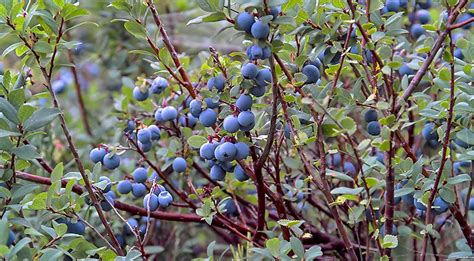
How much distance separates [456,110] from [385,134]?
16 cm

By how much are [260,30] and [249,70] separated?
0.09 m

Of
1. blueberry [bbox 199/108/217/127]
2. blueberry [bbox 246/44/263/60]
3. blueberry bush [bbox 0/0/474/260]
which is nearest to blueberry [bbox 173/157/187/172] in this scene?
blueberry bush [bbox 0/0/474/260]

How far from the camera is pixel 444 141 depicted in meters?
1.08

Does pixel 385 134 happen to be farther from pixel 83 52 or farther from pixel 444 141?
pixel 83 52

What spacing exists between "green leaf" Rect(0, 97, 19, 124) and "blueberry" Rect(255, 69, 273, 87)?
396 mm

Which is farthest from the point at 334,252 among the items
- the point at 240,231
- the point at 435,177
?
the point at 435,177

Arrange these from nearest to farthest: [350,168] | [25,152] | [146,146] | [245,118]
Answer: [245,118], [25,152], [146,146], [350,168]

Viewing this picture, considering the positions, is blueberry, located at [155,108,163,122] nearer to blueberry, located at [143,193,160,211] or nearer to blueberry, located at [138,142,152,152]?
blueberry, located at [138,142,152,152]

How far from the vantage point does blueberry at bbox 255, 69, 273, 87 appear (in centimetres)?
103

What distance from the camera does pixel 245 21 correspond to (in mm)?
939

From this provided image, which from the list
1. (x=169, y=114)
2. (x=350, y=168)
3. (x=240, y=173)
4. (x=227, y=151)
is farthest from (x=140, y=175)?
(x=350, y=168)

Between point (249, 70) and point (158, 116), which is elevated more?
point (249, 70)

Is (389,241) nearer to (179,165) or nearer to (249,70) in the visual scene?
(249,70)

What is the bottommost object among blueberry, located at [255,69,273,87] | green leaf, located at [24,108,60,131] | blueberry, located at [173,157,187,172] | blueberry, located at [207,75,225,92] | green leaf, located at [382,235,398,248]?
blueberry, located at [173,157,187,172]
